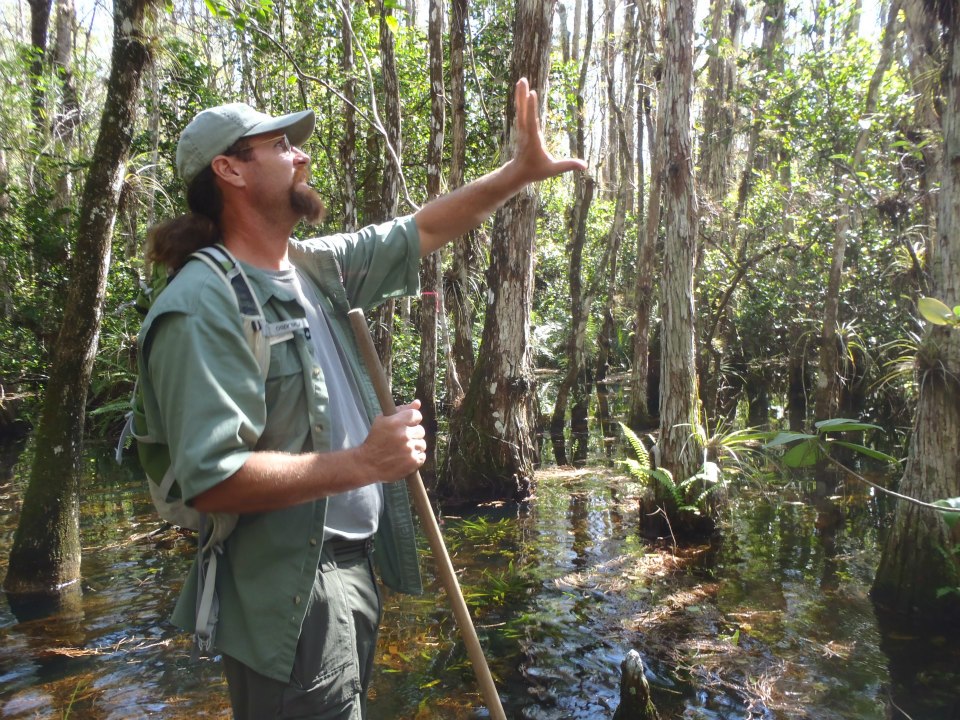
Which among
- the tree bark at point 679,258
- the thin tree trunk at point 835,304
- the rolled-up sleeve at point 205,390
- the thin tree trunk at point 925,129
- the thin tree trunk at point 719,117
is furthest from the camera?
the thin tree trunk at point 719,117

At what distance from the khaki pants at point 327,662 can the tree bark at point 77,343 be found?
436cm

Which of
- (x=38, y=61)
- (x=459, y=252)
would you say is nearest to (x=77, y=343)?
(x=459, y=252)

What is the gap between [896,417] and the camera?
12273mm

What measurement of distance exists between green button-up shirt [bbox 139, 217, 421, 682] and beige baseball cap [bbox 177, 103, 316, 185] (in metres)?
0.34

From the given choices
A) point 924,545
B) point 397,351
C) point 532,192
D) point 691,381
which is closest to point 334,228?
point 397,351

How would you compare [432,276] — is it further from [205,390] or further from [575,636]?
[205,390]

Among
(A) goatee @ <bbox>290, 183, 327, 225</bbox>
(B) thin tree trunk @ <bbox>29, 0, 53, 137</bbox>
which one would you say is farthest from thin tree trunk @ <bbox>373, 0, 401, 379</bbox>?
(A) goatee @ <bbox>290, 183, 327, 225</bbox>

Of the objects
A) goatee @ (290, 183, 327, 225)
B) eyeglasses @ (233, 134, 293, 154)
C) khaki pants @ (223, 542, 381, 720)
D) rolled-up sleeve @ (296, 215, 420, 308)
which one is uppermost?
eyeglasses @ (233, 134, 293, 154)

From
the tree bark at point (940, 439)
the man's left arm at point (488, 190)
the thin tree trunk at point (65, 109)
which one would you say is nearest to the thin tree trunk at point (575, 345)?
the tree bark at point (940, 439)

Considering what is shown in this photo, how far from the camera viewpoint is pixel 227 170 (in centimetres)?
209

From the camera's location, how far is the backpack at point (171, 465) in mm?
1839

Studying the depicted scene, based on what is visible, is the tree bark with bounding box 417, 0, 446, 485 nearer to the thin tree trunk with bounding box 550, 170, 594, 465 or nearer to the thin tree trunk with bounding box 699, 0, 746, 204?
the thin tree trunk with bounding box 550, 170, 594, 465

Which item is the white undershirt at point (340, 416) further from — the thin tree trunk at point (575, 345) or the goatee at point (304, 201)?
the thin tree trunk at point (575, 345)

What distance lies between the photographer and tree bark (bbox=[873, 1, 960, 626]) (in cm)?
521
